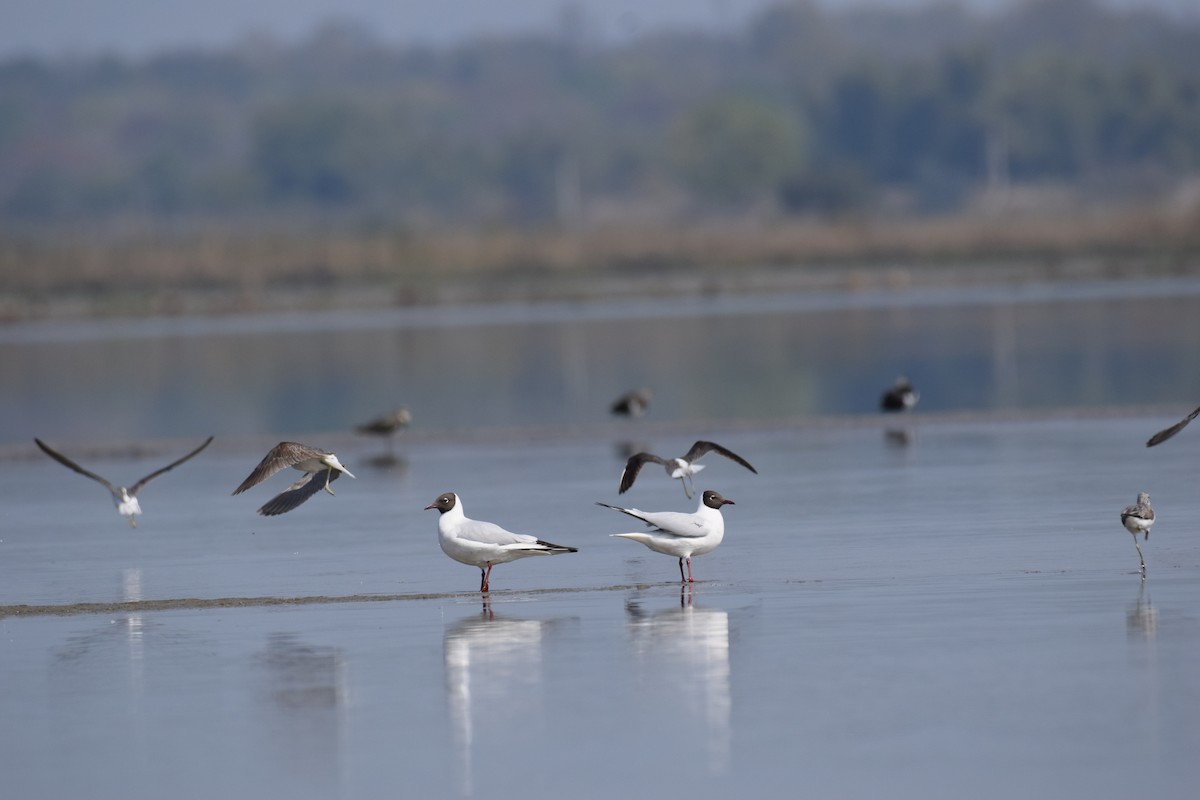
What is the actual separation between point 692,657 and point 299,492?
4467 mm

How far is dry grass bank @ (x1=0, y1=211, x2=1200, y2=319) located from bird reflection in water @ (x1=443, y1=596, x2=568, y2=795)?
46340 mm

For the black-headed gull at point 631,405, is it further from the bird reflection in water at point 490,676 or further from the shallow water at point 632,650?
the bird reflection in water at point 490,676

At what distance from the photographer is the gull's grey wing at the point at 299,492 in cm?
1367

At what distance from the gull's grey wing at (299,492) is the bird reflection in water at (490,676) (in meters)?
2.38

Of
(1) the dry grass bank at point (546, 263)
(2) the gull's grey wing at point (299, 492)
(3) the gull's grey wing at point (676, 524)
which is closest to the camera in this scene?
(3) the gull's grey wing at point (676, 524)

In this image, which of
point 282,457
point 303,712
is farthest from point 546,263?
point 303,712

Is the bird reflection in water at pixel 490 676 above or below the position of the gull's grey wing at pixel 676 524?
below

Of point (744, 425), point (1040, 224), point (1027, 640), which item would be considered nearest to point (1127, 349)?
point (744, 425)

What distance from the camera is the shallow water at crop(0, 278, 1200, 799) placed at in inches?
324

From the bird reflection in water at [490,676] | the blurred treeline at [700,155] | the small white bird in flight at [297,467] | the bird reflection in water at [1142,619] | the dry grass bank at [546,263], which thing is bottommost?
the bird reflection in water at [490,676]

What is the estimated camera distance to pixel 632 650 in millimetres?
10305

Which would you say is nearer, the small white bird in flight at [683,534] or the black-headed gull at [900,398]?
the small white bird in flight at [683,534]

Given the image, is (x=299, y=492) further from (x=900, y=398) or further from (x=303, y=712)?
(x=900, y=398)

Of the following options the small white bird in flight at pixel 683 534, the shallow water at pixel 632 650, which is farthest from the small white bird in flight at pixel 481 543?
the small white bird in flight at pixel 683 534
